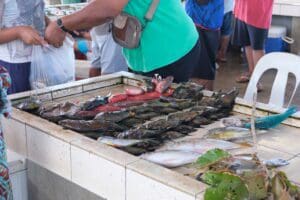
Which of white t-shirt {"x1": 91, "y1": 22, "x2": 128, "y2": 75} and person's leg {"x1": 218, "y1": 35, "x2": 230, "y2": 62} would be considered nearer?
white t-shirt {"x1": 91, "y1": 22, "x2": 128, "y2": 75}

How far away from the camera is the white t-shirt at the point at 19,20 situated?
8.05 feet

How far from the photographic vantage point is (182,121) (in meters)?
1.96

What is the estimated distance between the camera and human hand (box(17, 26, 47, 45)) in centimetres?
239

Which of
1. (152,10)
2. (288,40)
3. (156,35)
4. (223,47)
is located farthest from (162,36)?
(288,40)

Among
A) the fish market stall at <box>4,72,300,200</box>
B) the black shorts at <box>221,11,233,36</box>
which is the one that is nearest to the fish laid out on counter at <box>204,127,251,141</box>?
the fish market stall at <box>4,72,300,200</box>

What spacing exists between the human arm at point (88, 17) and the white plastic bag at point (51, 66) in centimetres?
10

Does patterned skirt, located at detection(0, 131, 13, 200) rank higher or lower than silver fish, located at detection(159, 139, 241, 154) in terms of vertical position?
lower

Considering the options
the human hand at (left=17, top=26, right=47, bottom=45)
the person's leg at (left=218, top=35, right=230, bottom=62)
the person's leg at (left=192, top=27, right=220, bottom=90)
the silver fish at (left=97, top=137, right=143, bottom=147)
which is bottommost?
the person's leg at (left=218, top=35, right=230, bottom=62)

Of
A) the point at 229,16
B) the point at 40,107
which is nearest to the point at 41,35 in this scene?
the point at 40,107

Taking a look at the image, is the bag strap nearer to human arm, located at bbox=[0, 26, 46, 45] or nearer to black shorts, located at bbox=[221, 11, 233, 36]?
human arm, located at bbox=[0, 26, 46, 45]

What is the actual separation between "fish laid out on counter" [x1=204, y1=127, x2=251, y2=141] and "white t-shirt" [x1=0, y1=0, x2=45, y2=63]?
3.84 ft

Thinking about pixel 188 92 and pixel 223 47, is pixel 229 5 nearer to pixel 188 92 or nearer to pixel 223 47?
pixel 223 47

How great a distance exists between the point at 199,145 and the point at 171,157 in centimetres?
14

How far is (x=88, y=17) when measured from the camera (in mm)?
2363
